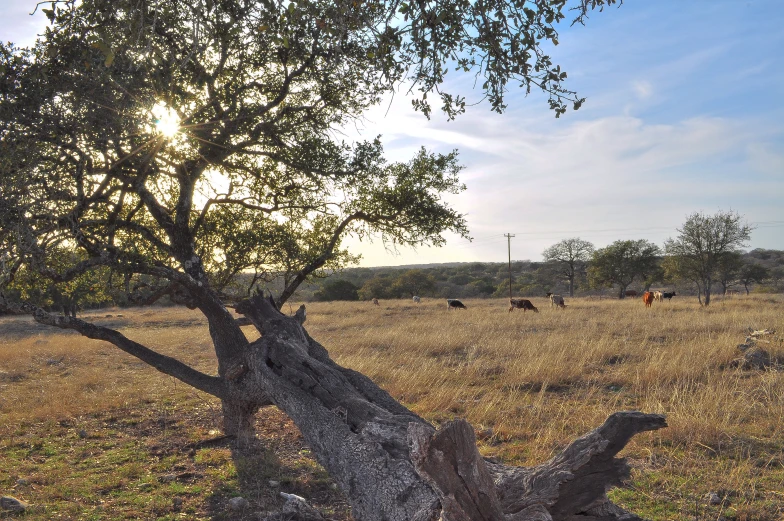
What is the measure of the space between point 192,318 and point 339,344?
72.5 ft

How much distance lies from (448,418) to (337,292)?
174 feet

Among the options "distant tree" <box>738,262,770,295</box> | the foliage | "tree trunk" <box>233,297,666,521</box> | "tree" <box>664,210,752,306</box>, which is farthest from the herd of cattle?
"tree trunk" <box>233,297,666,521</box>

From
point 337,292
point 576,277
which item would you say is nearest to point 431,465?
point 337,292

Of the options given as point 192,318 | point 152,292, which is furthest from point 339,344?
point 192,318

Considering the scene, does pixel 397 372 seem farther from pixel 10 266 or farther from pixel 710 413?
pixel 10 266

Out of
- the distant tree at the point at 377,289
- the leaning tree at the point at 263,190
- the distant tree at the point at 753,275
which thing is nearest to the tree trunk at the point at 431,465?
the leaning tree at the point at 263,190

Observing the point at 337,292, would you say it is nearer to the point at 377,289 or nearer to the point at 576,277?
the point at 377,289

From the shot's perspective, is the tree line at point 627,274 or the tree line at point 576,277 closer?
the tree line at point 576,277

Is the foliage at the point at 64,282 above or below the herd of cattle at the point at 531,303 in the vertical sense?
above

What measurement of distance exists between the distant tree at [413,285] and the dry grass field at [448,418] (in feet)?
148

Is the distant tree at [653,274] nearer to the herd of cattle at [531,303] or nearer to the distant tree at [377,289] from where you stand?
the herd of cattle at [531,303]

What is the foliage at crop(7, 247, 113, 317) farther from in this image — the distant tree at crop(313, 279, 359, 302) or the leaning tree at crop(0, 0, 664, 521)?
the distant tree at crop(313, 279, 359, 302)

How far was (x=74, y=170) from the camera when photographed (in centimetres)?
712

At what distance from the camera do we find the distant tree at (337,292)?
2394 inches
